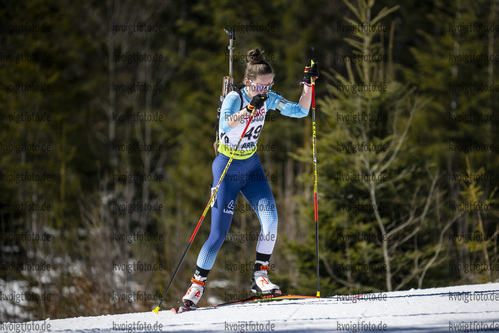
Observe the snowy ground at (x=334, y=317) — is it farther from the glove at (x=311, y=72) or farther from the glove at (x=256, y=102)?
the glove at (x=311, y=72)

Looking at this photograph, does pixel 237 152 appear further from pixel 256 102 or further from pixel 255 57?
pixel 255 57

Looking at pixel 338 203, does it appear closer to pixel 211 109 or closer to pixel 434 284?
pixel 434 284

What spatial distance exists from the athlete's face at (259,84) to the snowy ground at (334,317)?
192cm

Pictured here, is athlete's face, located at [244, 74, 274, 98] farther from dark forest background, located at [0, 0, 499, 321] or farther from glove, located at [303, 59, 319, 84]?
dark forest background, located at [0, 0, 499, 321]

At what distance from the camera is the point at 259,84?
5.19 meters

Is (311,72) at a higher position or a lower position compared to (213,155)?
higher

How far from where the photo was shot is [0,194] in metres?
16.8

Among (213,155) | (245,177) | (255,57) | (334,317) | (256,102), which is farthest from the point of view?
(213,155)

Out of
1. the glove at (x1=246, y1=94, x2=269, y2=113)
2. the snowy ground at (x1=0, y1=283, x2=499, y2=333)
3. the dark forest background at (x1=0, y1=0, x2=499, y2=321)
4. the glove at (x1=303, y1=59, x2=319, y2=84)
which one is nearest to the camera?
the snowy ground at (x1=0, y1=283, x2=499, y2=333)

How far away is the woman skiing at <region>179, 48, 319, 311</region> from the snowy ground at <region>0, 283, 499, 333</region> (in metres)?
0.34

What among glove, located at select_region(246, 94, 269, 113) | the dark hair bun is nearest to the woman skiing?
the dark hair bun

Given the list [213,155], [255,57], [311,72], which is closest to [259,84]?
[255,57]

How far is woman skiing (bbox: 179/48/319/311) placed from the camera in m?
5.18

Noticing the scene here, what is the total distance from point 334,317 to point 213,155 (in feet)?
58.5
